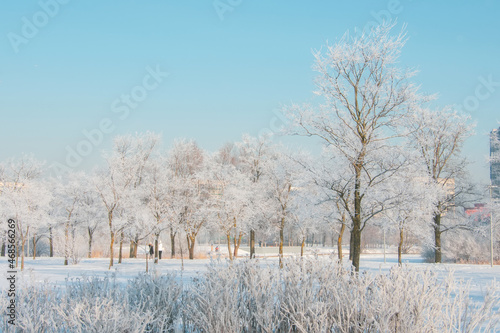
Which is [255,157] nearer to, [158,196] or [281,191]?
[281,191]

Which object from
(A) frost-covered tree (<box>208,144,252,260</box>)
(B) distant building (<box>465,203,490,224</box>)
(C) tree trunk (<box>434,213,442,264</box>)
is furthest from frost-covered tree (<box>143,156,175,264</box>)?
(B) distant building (<box>465,203,490,224</box>)

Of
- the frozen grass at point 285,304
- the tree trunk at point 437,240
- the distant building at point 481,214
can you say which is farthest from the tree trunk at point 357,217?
the tree trunk at point 437,240

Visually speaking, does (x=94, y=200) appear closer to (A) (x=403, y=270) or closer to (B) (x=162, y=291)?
(B) (x=162, y=291)

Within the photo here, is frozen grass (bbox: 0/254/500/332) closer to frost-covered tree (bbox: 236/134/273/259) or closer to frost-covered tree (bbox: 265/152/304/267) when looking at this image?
frost-covered tree (bbox: 265/152/304/267)

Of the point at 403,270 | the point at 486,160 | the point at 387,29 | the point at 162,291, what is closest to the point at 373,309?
the point at 403,270

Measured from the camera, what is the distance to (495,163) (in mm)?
23953

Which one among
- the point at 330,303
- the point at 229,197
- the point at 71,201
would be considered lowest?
the point at 330,303

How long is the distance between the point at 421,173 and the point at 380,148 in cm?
204

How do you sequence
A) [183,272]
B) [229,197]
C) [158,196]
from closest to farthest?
[183,272]
[158,196]
[229,197]

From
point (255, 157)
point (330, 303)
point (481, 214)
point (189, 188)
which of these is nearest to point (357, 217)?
point (330, 303)

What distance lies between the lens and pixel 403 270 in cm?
591

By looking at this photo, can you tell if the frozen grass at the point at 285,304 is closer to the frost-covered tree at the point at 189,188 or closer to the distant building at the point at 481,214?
the distant building at the point at 481,214

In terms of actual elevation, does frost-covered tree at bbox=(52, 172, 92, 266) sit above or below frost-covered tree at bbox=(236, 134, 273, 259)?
below

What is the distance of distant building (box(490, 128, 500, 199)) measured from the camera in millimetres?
22670
